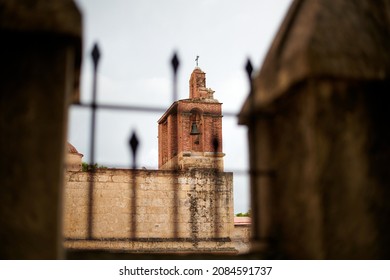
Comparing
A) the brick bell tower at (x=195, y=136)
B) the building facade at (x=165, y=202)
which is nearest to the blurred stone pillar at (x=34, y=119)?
the building facade at (x=165, y=202)

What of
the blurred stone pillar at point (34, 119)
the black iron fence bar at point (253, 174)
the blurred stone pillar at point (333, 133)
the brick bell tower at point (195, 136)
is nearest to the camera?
the blurred stone pillar at point (34, 119)

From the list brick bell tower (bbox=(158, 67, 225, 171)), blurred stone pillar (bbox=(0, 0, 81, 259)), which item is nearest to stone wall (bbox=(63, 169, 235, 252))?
brick bell tower (bbox=(158, 67, 225, 171))

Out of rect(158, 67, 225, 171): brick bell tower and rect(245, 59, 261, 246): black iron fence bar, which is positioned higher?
rect(158, 67, 225, 171): brick bell tower

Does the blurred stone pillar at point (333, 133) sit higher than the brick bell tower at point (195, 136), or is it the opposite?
the brick bell tower at point (195, 136)

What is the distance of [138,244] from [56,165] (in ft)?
44.4

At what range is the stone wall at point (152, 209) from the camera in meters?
14.5

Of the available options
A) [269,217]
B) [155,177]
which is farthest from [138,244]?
[269,217]

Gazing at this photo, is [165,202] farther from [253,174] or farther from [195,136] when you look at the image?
[253,174]

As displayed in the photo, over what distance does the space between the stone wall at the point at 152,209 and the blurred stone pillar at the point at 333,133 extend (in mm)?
12257

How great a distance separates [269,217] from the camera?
192cm

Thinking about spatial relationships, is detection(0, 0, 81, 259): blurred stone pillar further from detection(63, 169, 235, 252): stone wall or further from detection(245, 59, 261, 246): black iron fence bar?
detection(63, 169, 235, 252): stone wall

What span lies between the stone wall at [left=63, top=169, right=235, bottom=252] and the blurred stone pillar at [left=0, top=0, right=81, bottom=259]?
1252cm

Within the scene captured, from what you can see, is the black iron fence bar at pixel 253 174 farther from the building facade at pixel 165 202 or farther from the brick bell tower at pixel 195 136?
the brick bell tower at pixel 195 136

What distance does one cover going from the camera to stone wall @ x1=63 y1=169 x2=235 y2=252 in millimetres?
14516
